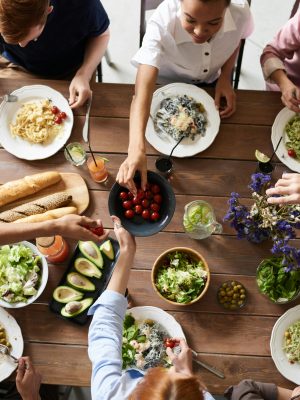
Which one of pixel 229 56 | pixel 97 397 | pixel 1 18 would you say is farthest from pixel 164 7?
pixel 97 397

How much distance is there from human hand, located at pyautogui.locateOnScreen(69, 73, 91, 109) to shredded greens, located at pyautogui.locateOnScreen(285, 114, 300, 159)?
916 millimetres

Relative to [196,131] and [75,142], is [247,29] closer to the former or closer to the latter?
[196,131]

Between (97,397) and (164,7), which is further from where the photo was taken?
(164,7)

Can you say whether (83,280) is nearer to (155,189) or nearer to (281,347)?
(155,189)

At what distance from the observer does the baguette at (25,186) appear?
184cm

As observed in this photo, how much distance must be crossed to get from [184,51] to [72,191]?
2.75 ft

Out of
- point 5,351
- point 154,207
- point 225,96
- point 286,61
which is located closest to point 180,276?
point 154,207

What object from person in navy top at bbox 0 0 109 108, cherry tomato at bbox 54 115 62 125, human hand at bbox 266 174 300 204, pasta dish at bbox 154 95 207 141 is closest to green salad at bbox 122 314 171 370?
human hand at bbox 266 174 300 204

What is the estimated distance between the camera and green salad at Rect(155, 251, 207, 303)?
5.51 feet

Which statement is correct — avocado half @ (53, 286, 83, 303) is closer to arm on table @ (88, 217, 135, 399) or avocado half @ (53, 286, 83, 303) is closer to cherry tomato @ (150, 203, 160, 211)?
arm on table @ (88, 217, 135, 399)

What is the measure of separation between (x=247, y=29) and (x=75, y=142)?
0.96 metres

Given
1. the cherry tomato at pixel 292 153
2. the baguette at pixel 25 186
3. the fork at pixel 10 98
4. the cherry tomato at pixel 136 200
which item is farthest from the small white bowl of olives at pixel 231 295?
the fork at pixel 10 98

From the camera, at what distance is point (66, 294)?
5.71 ft

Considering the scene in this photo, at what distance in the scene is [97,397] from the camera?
1494mm
